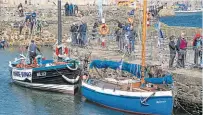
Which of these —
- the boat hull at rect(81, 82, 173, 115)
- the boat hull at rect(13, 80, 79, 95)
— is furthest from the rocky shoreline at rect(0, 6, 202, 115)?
the boat hull at rect(13, 80, 79, 95)

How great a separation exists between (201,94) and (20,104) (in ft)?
28.2

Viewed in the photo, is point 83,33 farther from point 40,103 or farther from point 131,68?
point 131,68

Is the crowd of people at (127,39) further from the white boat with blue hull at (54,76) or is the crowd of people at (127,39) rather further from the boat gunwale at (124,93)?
the boat gunwale at (124,93)

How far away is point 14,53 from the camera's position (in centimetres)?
4522

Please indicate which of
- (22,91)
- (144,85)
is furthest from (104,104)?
(22,91)

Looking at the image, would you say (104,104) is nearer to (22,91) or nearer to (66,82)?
(66,82)

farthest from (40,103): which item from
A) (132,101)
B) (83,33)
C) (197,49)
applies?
(83,33)

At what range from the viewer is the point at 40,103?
88.2 ft

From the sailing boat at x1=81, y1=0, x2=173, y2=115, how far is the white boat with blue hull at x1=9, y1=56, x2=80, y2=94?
129 centimetres

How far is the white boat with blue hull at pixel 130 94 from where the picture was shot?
22889 millimetres

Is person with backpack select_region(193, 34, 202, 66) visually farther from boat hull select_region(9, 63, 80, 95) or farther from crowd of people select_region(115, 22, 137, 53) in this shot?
boat hull select_region(9, 63, 80, 95)

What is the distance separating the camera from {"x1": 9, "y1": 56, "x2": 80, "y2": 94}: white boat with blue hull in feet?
93.1

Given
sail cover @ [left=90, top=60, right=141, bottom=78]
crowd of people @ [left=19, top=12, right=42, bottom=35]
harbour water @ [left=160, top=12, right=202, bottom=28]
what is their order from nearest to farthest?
sail cover @ [left=90, top=60, right=141, bottom=78] < crowd of people @ [left=19, top=12, right=42, bottom=35] < harbour water @ [left=160, top=12, right=202, bottom=28]

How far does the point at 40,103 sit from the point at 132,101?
5.28 metres
